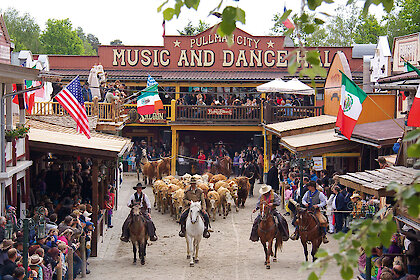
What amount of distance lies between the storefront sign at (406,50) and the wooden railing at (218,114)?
429 inches

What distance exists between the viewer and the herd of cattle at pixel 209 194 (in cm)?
2294

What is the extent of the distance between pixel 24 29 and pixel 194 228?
81477 mm

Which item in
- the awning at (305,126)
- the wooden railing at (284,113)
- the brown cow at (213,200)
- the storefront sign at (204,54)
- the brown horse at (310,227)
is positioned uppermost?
the storefront sign at (204,54)

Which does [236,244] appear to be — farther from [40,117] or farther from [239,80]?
[239,80]

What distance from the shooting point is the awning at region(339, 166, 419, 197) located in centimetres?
1112

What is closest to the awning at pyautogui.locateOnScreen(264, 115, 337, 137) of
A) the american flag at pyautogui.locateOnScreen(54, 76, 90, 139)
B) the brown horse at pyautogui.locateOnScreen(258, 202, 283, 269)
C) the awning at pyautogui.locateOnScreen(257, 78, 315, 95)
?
the awning at pyautogui.locateOnScreen(257, 78, 315, 95)

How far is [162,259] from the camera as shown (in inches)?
688

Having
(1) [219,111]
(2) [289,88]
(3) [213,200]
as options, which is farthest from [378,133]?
(1) [219,111]

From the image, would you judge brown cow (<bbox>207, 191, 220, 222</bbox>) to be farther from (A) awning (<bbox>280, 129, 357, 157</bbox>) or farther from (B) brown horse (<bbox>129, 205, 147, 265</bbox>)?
(B) brown horse (<bbox>129, 205, 147, 265</bbox>)

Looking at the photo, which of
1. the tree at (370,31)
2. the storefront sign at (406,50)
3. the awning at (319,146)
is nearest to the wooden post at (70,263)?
Answer: the awning at (319,146)

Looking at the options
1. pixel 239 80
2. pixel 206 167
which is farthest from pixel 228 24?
pixel 239 80

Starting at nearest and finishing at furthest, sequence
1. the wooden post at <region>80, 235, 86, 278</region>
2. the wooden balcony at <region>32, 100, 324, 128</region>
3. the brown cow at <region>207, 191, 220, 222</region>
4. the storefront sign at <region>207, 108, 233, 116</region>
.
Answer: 1. the wooden post at <region>80, 235, 86, 278</region>
2. the brown cow at <region>207, 191, 220, 222</region>
3. the wooden balcony at <region>32, 100, 324, 128</region>
4. the storefront sign at <region>207, 108, 233, 116</region>

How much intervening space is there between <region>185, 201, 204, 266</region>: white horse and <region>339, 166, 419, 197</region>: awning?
475 cm

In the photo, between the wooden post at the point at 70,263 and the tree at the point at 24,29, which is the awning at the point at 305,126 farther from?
the tree at the point at 24,29
